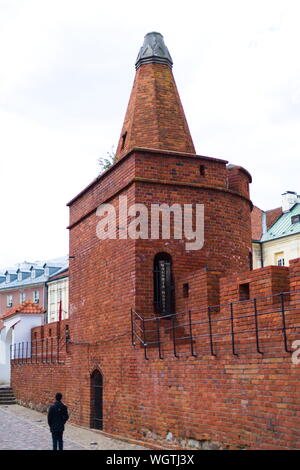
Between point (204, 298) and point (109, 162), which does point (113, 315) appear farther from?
point (109, 162)

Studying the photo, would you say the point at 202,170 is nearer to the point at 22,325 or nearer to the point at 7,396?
the point at 22,325

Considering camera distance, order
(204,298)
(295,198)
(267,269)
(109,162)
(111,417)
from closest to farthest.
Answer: (267,269), (204,298), (111,417), (109,162), (295,198)

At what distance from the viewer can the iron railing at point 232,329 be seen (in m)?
8.16

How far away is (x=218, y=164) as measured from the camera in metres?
12.9

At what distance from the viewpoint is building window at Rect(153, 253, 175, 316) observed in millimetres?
11789

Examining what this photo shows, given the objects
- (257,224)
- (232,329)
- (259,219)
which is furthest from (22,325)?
(259,219)

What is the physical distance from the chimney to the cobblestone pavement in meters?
24.3

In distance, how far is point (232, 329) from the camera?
8.63 meters

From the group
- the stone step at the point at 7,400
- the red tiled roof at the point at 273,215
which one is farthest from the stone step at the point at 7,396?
the red tiled roof at the point at 273,215

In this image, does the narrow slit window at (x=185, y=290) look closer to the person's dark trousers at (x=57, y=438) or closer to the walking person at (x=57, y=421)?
the walking person at (x=57, y=421)

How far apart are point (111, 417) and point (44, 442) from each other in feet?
4.86

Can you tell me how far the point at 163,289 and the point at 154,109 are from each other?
187 inches

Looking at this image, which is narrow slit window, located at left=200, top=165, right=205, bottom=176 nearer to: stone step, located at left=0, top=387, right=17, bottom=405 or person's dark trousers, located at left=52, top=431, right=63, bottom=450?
person's dark trousers, located at left=52, top=431, right=63, bottom=450

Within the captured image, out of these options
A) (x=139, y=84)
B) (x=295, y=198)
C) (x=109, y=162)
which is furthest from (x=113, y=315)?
(x=295, y=198)
